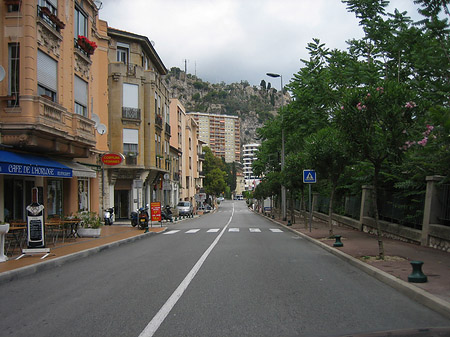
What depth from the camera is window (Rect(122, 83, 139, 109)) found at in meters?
34.5

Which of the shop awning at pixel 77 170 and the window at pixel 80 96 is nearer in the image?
the shop awning at pixel 77 170

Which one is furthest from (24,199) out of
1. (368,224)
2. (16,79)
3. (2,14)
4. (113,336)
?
(368,224)

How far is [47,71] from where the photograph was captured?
1620cm

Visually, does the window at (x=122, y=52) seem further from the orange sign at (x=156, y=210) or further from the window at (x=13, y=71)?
the window at (x=13, y=71)

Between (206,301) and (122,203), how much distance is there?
30735mm

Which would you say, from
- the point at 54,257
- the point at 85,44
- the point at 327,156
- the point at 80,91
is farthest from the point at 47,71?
the point at 327,156

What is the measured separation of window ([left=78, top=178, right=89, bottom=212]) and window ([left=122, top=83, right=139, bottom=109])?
12.6m

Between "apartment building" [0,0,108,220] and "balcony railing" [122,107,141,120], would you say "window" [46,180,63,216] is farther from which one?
"balcony railing" [122,107,141,120]

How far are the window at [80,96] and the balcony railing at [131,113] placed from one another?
13.8 metres

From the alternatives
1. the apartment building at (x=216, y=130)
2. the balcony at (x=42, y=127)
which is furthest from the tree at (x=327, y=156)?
the apartment building at (x=216, y=130)

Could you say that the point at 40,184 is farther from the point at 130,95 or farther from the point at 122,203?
the point at 122,203

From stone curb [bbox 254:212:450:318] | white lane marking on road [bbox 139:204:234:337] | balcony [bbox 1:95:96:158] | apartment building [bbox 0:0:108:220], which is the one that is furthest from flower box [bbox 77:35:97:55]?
stone curb [bbox 254:212:450:318]

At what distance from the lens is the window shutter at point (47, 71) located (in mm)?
15656

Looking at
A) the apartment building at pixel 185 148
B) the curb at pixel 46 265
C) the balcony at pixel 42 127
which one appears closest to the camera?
the curb at pixel 46 265
